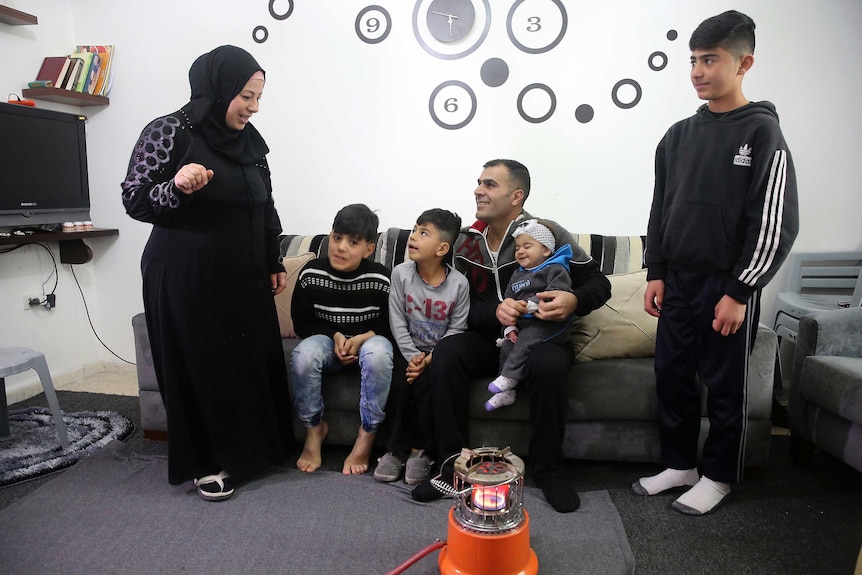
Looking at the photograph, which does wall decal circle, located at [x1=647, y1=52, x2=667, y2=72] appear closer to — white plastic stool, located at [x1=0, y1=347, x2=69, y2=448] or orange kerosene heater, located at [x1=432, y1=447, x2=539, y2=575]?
orange kerosene heater, located at [x1=432, y1=447, x2=539, y2=575]

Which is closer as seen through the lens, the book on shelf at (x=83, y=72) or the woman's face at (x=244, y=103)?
the woman's face at (x=244, y=103)

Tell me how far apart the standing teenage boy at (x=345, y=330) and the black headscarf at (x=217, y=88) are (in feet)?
1.68

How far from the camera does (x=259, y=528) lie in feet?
5.41


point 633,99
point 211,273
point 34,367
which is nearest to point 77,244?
point 34,367

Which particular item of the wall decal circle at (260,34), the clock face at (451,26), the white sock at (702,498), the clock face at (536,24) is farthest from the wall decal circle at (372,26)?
the white sock at (702,498)

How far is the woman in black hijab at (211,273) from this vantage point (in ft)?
5.39

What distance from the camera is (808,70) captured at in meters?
2.55

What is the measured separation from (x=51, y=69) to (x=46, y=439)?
6.17ft

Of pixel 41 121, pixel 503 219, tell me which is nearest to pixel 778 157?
pixel 503 219

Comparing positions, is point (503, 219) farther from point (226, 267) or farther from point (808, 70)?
point (808, 70)

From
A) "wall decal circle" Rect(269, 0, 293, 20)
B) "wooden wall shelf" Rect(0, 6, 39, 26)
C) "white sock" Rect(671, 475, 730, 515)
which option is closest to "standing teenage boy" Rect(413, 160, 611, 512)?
"white sock" Rect(671, 475, 730, 515)

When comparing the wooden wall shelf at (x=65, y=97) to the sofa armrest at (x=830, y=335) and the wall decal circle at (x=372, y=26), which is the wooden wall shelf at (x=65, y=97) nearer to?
the wall decal circle at (x=372, y=26)

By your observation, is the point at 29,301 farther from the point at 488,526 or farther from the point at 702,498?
the point at 702,498

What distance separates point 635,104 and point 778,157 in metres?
1.23
